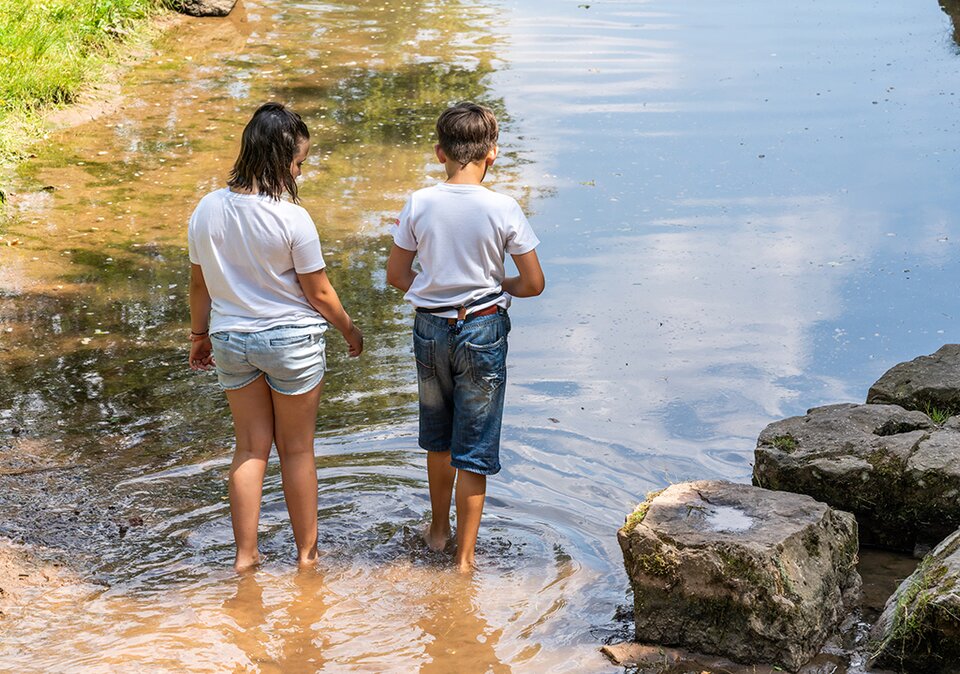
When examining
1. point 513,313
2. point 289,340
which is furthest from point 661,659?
point 513,313

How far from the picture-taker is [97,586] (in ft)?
15.0

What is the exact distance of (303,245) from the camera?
432 cm

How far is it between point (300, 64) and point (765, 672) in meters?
11.3

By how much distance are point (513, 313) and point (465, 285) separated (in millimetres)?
3332

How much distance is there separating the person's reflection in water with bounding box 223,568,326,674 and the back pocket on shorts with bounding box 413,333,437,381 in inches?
36.1

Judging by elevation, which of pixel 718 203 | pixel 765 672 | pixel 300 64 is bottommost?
pixel 765 672

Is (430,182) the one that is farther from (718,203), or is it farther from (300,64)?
(300,64)

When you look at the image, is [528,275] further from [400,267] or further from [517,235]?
[400,267]

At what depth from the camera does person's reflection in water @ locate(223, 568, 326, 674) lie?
4133mm

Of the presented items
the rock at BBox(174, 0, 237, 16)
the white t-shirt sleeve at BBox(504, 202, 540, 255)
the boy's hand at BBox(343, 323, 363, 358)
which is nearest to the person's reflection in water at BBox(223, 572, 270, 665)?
the boy's hand at BBox(343, 323, 363, 358)

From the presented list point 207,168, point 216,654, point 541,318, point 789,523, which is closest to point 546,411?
point 541,318

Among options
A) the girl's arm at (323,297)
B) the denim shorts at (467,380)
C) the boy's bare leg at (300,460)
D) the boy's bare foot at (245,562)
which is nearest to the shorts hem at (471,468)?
the denim shorts at (467,380)

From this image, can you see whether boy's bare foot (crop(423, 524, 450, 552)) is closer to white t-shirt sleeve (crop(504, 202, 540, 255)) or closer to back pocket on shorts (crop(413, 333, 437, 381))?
back pocket on shorts (crop(413, 333, 437, 381))

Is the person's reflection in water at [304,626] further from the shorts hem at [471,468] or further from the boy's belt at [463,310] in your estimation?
the boy's belt at [463,310]
